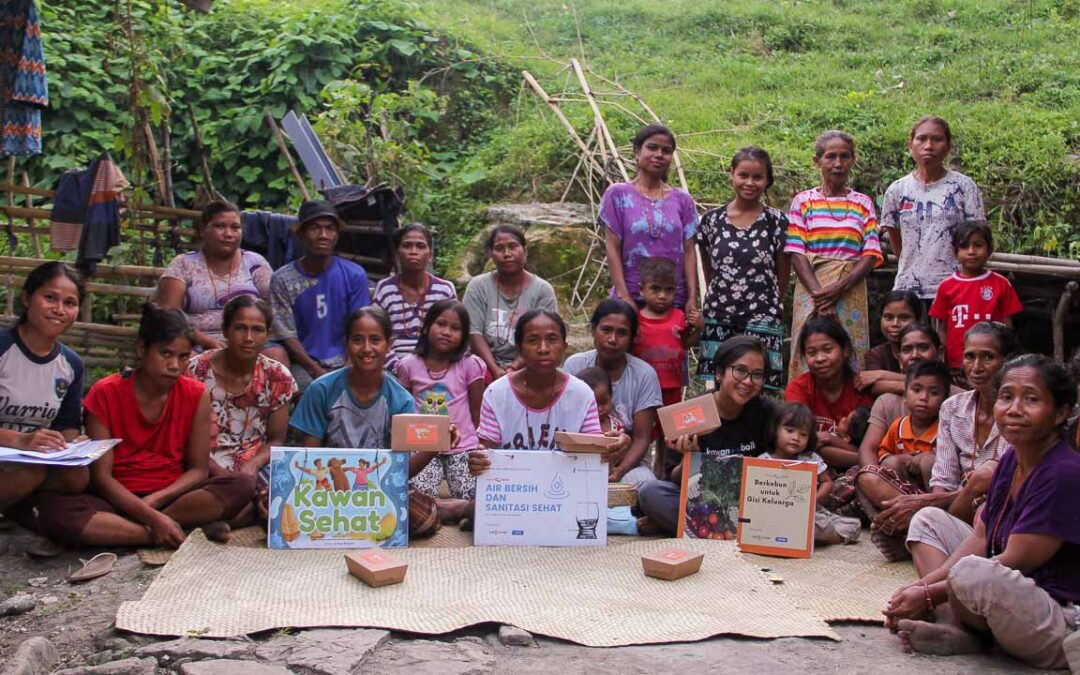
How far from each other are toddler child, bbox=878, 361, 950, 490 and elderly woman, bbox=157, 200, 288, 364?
302 cm

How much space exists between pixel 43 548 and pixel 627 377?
8.86 ft

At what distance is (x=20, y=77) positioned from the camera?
5629mm

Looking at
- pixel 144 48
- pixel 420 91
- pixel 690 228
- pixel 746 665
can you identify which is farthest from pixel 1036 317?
pixel 144 48

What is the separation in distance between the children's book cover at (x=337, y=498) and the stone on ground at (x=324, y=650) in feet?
3.45

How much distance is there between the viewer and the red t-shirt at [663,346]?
5.61 metres

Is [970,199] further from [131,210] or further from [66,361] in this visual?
[131,210]

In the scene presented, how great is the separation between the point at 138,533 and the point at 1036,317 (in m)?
5.58

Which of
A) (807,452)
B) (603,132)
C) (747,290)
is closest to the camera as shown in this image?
(807,452)

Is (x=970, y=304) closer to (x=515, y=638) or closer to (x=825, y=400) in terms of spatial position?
(x=825, y=400)

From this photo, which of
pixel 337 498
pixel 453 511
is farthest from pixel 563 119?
pixel 337 498

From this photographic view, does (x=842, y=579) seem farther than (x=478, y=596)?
Yes

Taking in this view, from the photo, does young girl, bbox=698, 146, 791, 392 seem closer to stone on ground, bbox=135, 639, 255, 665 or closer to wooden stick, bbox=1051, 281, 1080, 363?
wooden stick, bbox=1051, 281, 1080, 363

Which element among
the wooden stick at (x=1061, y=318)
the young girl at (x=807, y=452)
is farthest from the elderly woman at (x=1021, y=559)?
the wooden stick at (x=1061, y=318)

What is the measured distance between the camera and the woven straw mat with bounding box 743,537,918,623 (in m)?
3.79
